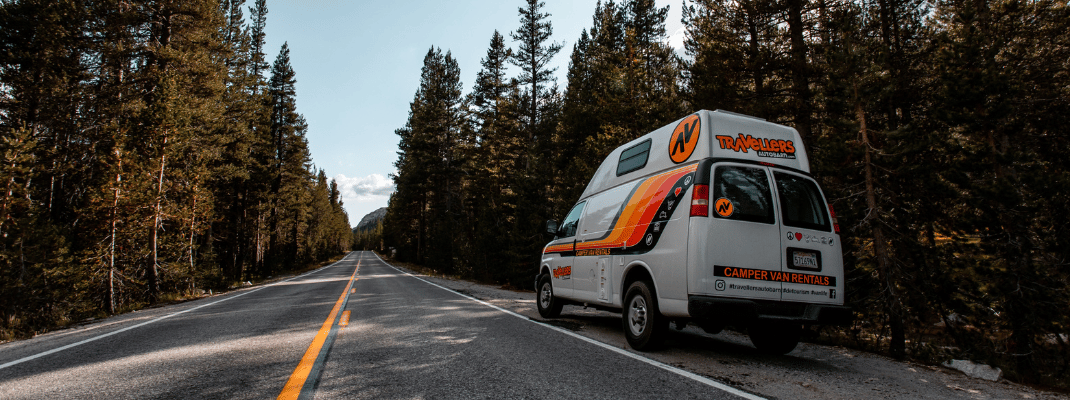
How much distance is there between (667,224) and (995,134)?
23.8 feet

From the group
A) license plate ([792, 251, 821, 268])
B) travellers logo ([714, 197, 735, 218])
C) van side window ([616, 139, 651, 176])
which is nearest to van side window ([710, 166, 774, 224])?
travellers logo ([714, 197, 735, 218])

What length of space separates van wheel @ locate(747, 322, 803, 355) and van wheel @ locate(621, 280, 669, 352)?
47.7 inches

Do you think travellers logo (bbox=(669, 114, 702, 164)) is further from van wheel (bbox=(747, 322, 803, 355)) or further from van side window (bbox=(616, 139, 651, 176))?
van wheel (bbox=(747, 322, 803, 355))

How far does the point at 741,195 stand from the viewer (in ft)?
15.9

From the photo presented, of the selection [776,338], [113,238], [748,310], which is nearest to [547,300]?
[776,338]

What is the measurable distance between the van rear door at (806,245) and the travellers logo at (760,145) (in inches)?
11.7

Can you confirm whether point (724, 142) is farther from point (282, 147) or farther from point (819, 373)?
point (282, 147)

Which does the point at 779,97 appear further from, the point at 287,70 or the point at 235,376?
the point at 287,70

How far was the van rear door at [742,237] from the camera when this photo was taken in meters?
4.55

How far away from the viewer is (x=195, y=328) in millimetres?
7055

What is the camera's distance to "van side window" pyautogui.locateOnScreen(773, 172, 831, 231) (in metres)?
4.97

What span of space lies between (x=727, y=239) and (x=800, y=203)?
1264 mm

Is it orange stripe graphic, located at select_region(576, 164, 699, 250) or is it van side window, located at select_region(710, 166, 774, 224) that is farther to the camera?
orange stripe graphic, located at select_region(576, 164, 699, 250)

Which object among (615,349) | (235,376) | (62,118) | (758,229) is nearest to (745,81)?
(758,229)
